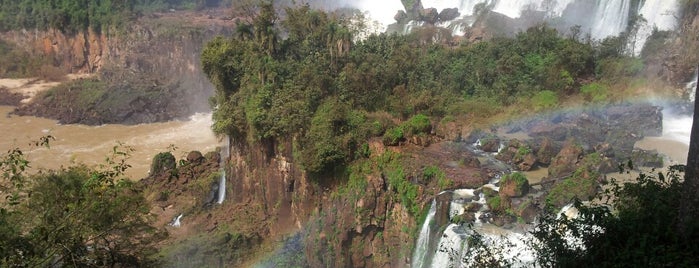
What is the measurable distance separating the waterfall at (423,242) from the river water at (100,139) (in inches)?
895

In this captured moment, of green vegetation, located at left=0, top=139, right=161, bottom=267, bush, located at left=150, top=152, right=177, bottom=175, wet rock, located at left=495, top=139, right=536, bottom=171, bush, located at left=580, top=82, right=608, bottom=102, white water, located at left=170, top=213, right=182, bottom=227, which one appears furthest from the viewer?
bush, located at left=150, top=152, right=177, bottom=175

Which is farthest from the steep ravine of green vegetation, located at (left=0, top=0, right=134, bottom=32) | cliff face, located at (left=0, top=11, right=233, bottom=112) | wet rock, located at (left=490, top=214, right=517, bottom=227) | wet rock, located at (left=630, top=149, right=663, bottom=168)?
wet rock, located at (left=630, top=149, right=663, bottom=168)

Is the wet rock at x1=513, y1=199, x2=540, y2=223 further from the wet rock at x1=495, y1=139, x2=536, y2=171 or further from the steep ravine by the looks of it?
the steep ravine

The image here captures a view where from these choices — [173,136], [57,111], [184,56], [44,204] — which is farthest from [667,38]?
[57,111]

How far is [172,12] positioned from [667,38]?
Answer: 58513mm

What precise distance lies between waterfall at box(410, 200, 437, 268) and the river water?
74.6 ft

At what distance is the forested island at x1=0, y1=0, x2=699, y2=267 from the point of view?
11055mm

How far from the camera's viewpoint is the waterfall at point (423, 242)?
1880cm

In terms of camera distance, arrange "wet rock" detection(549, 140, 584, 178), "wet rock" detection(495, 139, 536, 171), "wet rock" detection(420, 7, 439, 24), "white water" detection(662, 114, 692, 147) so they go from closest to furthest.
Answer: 1. "wet rock" detection(549, 140, 584, 178)
2. "wet rock" detection(495, 139, 536, 171)
3. "white water" detection(662, 114, 692, 147)
4. "wet rock" detection(420, 7, 439, 24)

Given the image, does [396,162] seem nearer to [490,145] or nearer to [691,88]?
[490,145]

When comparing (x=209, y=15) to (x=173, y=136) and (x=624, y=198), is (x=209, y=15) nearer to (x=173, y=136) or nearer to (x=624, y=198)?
(x=173, y=136)

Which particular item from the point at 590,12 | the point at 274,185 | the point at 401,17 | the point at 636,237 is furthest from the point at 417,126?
the point at 401,17

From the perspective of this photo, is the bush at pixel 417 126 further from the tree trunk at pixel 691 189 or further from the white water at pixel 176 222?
the tree trunk at pixel 691 189

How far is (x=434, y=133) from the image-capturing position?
79.5 feet
